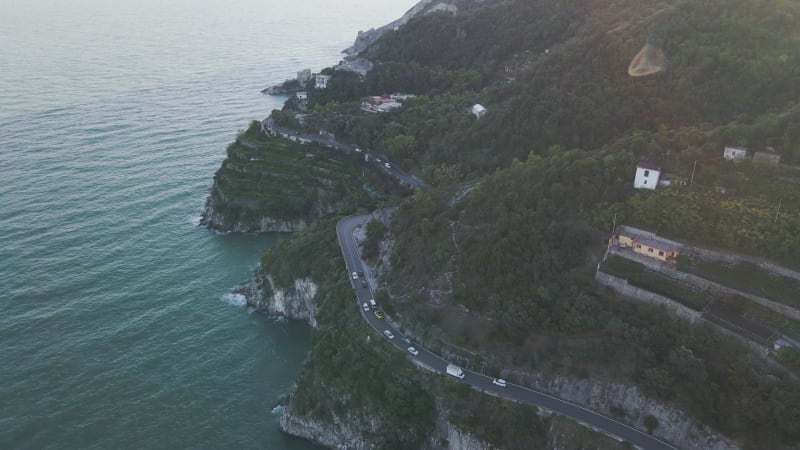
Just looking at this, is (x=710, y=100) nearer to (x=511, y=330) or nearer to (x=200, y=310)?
(x=511, y=330)

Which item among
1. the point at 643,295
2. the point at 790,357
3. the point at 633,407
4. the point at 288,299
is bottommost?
the point at 288,299

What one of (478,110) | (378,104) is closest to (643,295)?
(478,110)

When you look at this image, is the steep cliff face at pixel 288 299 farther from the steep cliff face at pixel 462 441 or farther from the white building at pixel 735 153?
the white building at pixel 735 153

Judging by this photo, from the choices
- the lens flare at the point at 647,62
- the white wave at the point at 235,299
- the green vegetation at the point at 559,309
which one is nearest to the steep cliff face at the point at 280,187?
the white wave at the point at 235,299

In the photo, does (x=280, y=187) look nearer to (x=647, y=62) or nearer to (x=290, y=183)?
(x=290, y=183)

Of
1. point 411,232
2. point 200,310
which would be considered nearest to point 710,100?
point 411,232

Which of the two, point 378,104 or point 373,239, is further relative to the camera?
point 378,104
